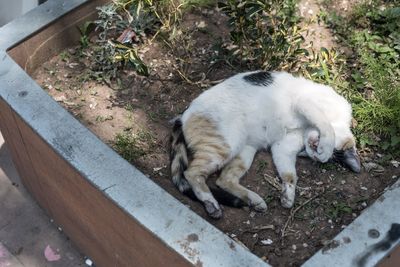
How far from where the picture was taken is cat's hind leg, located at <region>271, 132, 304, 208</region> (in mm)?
2389

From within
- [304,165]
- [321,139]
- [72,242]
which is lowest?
[72,242]

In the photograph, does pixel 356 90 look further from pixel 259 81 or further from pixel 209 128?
pixel 209 128

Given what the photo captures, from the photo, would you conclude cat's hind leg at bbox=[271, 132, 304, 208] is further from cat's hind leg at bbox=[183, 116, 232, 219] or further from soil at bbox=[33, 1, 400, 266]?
cat's hind leg at bbox=[183, 116, 232, 219]

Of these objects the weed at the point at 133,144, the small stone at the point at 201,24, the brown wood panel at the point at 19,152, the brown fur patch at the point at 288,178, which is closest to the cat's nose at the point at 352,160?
the brown fur patch at the point at 288,178

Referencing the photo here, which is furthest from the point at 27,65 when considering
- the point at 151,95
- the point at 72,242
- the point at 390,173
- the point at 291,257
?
the point at 390,173

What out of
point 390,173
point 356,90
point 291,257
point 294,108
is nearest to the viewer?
point 291,257

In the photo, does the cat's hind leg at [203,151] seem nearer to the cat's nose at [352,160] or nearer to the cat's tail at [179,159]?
the cat's tail at [179,159]

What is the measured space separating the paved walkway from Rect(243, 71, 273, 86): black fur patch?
1255mm

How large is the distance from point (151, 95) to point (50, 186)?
72 centimetres

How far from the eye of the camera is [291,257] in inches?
85.0

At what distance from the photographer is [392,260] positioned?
1.83 meters

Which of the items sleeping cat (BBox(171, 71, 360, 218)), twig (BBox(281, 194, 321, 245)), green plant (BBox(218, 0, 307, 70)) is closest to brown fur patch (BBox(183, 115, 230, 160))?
sleeping cat (BBox(171, 71, 360, 218))

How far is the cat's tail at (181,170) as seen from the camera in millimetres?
2365

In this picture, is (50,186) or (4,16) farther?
(4,16)
